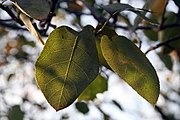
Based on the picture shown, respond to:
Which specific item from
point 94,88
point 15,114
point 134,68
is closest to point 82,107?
point 15,114

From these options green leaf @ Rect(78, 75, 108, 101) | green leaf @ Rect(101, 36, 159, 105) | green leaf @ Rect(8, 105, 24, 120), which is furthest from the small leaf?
green leaf @ Rect(101, 36, 159, 105)

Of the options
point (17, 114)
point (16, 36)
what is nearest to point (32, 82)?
point (16, 36)

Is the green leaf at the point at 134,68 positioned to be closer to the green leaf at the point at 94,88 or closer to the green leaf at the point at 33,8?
the green leaf at the point at 33,8

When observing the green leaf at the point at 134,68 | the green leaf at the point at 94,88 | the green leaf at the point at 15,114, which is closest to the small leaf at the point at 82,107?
the green leaf at the point at 15,114

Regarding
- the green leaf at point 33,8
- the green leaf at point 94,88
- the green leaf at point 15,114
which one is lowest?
the green leaf at point 15,114

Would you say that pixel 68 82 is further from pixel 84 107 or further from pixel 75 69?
pixel 84 107
